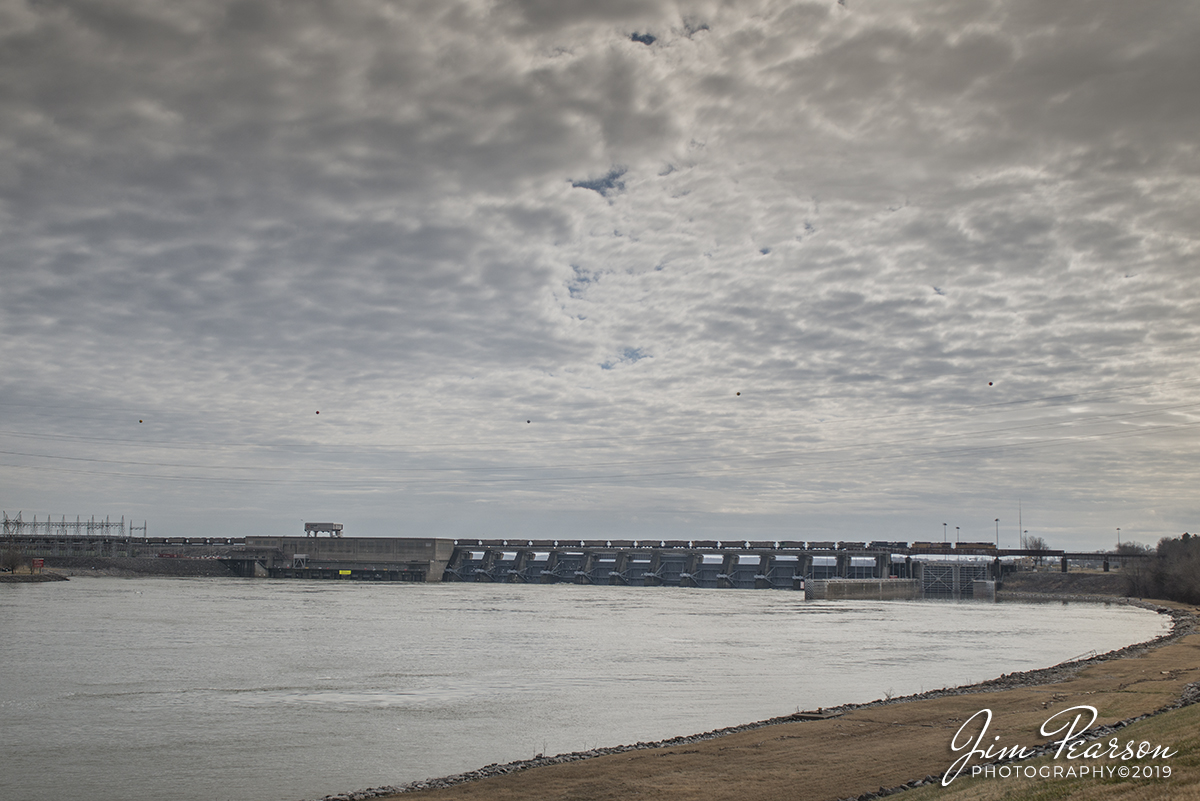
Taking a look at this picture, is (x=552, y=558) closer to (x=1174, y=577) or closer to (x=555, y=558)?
(x=555, y=558)

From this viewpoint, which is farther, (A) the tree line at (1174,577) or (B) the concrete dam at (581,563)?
(B) the concrete dam at (581,563)

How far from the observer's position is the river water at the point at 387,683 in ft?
62.5

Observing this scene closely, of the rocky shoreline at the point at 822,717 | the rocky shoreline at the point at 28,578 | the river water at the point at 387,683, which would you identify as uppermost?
the rocky shoreline at the point at 822,717

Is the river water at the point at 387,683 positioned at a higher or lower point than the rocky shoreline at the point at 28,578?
higher

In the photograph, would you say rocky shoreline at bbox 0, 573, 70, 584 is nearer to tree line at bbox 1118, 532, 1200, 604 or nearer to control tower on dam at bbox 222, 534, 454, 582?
control tower on dam at bbox 222, 534, 454, 582

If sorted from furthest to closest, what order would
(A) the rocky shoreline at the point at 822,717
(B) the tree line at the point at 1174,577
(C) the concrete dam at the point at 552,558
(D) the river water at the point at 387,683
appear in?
(C) the concrete dam at the point at 552,558 < (B) the tree line at the point at 1174,577 < (D) the river water at the point at 387,683 < (A) the rocky shoreline at the point at 822,717

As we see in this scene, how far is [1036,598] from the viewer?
11912 centimetres

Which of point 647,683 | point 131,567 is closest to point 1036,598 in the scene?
point 647,683

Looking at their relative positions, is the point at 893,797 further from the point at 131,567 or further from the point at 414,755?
the point at 131,567

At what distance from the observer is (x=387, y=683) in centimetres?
3086

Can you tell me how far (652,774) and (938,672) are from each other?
2286cm

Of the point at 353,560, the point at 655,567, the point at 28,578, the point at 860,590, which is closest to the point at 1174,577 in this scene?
the point at 860,590

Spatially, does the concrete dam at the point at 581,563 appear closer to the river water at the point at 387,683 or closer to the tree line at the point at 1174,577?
the tree line at the point at 1174,577

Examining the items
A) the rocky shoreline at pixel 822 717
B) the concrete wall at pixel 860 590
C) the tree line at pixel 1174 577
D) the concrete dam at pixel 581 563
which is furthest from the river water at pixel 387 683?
the concrete dam at pixel 581 563
